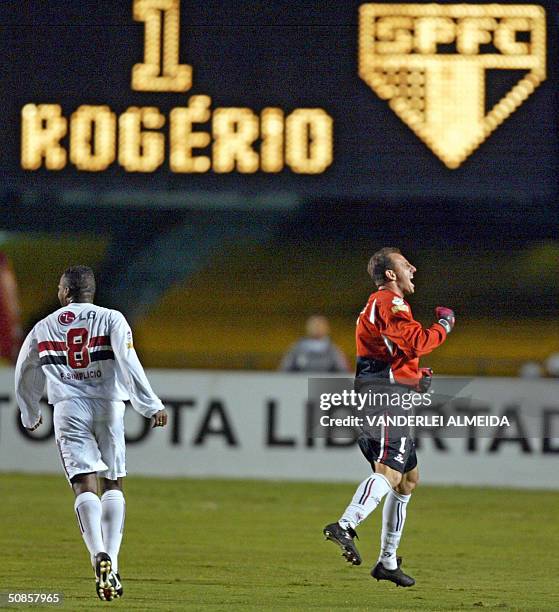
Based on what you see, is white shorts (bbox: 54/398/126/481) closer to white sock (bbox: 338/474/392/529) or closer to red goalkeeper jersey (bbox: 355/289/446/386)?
white sock (bbox: 338/474/392/529)

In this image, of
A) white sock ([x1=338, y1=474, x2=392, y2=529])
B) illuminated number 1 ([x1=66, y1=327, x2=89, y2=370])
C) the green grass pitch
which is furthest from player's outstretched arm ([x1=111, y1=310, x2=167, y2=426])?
white sock ([x1=338, y1=474, x2=392, y2=529])

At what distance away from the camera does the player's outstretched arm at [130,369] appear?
6.50 metres

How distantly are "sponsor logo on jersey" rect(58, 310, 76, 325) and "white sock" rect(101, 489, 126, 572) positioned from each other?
0.81m

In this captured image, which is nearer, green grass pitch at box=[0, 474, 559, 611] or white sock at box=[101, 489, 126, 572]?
white sock at box=[101, 489, 126, 572]

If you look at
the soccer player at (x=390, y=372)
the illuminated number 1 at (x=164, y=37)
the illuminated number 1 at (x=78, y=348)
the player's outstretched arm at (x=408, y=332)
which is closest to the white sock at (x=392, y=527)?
the soccer player at (x=390, y=372)

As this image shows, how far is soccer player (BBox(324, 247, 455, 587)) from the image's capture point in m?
6.87

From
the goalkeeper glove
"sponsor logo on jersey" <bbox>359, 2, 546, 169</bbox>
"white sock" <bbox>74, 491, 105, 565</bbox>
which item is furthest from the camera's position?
"sponsor logo on jersey" <bbox>359, 2, 546, 169</bbox>

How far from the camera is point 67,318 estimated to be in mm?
6555

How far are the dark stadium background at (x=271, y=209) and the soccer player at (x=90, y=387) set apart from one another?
4.80 metres

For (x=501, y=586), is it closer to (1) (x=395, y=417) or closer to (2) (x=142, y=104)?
(1) (x=395, y=417)

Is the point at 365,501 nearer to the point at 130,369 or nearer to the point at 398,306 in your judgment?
the point at 398,306

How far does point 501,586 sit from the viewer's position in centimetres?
733

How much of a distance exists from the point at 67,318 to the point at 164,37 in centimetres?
520

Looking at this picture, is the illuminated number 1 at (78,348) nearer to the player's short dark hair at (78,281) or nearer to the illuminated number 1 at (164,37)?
the player's short dark hair at (78,281)
